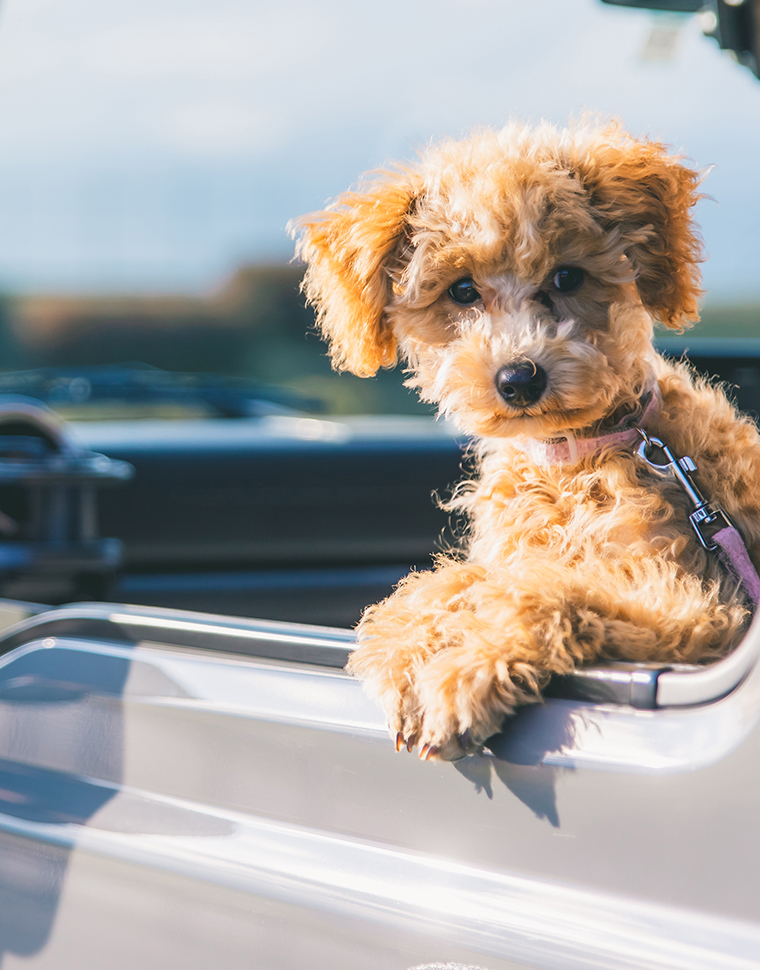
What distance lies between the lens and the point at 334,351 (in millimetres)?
2098

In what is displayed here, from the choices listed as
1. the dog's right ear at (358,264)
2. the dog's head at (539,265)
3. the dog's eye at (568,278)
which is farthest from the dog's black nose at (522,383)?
the dog's right ear at (358,264)

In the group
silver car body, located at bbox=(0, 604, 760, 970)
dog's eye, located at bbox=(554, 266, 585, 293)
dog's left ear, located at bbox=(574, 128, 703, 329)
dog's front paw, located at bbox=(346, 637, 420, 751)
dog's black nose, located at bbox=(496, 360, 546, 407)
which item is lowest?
silver car body, located at bbox=(0, 604, 760, 970)

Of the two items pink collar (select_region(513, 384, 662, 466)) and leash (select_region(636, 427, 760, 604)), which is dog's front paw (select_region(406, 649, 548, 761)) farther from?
pink collar (select_region(513, 384, 662, 466))

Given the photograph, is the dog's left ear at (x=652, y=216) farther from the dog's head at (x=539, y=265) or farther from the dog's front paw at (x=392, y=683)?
the dog's front paw at (x=392, y=683)

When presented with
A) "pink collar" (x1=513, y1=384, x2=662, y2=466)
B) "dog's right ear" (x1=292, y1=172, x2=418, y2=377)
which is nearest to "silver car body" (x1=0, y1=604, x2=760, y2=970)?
"pink collar" (x1=513, y1=384, x2=662, y2=466)

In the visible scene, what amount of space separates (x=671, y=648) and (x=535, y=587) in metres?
0.20

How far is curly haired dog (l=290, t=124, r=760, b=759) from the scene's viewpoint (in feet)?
4.26

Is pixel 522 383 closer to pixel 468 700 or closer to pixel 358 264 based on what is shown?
pixel 358 264

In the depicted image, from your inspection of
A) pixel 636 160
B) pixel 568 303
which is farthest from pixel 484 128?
pixel 568 303

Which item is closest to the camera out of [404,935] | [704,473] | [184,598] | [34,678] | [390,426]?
[404,935]

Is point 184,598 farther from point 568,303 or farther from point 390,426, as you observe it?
point 568,303

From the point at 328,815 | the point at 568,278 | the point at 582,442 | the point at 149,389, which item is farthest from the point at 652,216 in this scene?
the point at 149,389

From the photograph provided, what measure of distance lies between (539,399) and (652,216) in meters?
0.46

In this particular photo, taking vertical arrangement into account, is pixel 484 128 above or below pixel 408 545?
above
